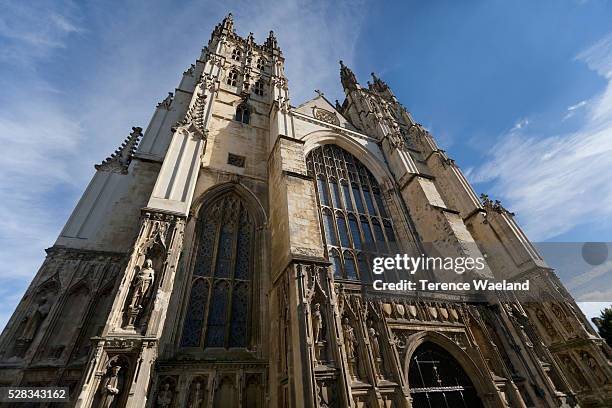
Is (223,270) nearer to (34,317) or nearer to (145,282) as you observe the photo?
(145,282)

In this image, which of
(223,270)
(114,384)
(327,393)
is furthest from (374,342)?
(114,384)

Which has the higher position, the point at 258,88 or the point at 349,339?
the point at 258,88

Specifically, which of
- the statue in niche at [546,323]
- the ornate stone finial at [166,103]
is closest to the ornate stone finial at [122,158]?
the ornate stone finial at [166,103]

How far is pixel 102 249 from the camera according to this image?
6.98 metres

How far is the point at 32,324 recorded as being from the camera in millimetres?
5496

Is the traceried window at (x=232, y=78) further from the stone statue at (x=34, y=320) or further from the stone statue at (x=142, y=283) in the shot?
the stone statue at (x=34, y=320)

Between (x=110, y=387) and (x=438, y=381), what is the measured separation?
22.6ft

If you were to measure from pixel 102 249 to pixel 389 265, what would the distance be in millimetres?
9097

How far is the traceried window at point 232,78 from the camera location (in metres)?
14.6

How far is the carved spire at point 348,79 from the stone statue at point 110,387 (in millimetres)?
20858

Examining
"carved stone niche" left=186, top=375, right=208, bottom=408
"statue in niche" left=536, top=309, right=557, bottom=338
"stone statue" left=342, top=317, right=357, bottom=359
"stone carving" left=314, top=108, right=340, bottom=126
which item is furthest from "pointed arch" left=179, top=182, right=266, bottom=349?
"statue in niche" left=536, top=309, right=557, bottom=338

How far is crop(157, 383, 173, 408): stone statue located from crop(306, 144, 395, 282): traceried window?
5.20m

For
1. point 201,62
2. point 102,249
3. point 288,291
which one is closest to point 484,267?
point 288,291

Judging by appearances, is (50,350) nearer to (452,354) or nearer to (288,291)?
(288,291)
